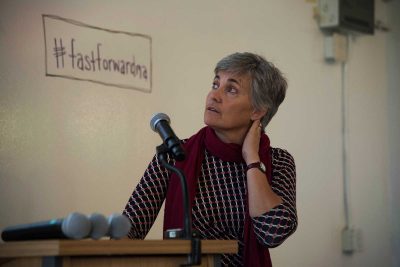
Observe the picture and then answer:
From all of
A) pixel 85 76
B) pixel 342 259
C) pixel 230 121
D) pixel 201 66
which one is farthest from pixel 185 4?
pixel 342 259

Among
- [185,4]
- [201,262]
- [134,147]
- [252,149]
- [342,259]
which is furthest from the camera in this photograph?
[342,259]

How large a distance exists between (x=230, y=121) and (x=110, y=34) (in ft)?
2.81

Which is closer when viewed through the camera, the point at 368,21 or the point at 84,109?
the point at 84,109

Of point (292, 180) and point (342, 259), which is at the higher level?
point (292, 180)

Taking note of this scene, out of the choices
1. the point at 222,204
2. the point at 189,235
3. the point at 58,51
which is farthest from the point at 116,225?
the point at 58,51

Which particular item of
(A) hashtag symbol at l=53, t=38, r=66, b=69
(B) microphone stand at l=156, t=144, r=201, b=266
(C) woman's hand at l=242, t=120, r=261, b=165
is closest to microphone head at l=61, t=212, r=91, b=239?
(B) microphone stand at l=156, t=144, r=201, b=266

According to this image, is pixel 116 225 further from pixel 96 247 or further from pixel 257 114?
pixel 257 114

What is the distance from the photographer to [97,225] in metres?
1.48

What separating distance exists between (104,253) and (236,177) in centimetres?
88

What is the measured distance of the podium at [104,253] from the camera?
1.43m

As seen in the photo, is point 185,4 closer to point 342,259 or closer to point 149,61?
point 149,61

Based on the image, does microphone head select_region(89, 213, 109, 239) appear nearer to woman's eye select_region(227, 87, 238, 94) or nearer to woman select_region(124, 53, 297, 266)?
woman select_region(124, 53, 297, 266)

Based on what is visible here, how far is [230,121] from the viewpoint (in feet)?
7.48

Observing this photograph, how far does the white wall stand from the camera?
263 centimetres
